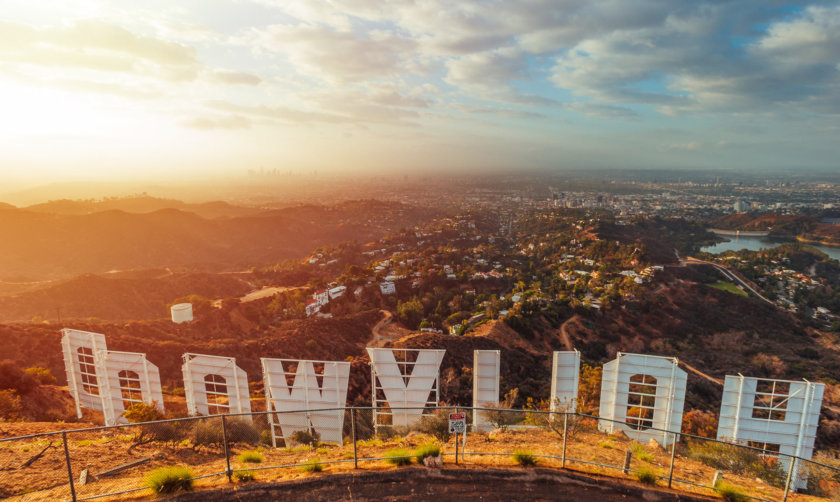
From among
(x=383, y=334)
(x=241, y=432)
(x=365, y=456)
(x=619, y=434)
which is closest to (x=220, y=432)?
(x=241, y=432)

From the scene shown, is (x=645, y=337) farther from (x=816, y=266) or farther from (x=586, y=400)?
(x=816, y=266)

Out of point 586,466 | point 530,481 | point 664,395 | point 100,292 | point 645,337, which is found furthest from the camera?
point 100,292

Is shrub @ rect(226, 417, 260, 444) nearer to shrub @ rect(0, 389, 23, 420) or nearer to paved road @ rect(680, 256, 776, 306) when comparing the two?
shrub @ rect(0, 389, 23, 420)

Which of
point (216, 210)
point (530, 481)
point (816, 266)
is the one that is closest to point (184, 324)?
point (530, 481)

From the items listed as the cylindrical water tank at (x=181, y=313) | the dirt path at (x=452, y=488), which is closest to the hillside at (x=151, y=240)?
the cylindrical water tank at (x=181, y=313)

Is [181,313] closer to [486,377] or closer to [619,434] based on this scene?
[486,377]

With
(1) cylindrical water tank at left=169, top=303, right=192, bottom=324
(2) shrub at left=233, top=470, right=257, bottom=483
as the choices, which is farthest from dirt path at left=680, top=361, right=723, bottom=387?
(1) cylindrical water tank at left=169, top=303, right=192, bottom=324
